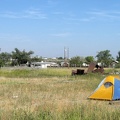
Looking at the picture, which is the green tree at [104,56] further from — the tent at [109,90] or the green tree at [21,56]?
the tent at [109,90]

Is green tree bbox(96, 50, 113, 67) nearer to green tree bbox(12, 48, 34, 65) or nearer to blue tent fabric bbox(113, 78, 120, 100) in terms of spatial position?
green tree bbox(12, 48, 34, 65)

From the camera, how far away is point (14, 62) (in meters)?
129

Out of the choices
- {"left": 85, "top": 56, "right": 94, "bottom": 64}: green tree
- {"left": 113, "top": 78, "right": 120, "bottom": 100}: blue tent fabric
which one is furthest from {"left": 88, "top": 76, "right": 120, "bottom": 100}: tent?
{"left": 85, "top": 56, "right": 94, "bottom": 64}: green tree

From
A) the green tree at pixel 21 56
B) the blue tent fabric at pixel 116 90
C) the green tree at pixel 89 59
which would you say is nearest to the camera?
the blue tent fabric at pixel 116 90

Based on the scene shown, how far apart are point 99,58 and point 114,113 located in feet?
429

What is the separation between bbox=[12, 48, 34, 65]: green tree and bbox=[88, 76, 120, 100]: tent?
112638mm

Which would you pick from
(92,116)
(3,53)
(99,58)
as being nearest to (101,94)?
(92,116)

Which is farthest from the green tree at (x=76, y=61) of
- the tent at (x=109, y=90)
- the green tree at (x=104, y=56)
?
the tent at (x=109, y=90)

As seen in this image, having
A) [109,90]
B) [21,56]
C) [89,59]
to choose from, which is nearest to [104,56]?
[89,59]

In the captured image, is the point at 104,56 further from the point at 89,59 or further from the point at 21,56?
the point at 21,56

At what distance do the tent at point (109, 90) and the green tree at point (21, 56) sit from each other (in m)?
113

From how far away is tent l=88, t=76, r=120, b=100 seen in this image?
49.2ft

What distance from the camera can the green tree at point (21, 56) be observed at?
12756 cm

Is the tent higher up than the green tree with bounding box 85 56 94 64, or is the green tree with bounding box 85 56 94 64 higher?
the green tree with bounding box 85 56 94 64
